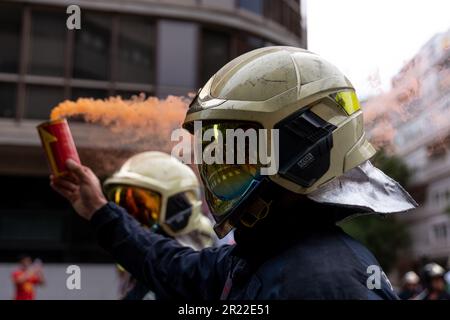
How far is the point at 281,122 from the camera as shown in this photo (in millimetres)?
1553

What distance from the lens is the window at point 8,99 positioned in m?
12.6

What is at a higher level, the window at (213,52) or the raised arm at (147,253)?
the window at (213,52)

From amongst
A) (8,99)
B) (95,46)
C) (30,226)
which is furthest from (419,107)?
(30,226)

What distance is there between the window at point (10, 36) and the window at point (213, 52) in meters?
3.79

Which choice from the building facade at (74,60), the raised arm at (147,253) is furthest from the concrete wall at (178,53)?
the raised arm at (147,253)

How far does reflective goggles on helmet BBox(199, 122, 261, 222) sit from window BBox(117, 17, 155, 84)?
1059 cm

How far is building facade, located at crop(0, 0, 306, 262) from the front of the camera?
12.2 m

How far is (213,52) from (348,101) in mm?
11581

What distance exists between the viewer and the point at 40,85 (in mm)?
12156

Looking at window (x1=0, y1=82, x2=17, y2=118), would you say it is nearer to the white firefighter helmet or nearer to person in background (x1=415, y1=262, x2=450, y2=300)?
person in background (x1=415, y1=262, x2=450, y2=300)

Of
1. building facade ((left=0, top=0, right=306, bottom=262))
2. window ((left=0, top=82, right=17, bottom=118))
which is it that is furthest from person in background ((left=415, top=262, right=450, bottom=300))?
window ((left=0, top=82, right=17, bottom=118))

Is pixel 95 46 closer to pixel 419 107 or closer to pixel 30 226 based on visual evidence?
pixel 30 226

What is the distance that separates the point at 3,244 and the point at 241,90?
12.3 m

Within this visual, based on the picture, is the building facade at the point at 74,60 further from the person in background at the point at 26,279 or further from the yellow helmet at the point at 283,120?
the yellow helmet at the point at 283,120
